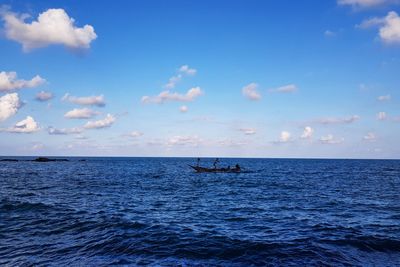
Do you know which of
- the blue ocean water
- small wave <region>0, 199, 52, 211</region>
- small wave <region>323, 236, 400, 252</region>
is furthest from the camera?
small wave <region>0, 199, 52, 211</region>

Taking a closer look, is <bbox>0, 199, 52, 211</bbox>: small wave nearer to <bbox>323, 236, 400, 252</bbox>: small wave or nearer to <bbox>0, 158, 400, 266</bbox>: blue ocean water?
<bbox>0, 158, 400, 266</bbox>: blue ocean water

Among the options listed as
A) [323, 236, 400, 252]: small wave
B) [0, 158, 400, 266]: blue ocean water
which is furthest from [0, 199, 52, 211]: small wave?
[323, 236, 400, 252]: small wave

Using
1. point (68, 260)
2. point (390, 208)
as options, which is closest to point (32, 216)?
point (68, 260)

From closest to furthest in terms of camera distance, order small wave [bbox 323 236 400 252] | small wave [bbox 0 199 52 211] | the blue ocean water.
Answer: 1. the blue ocean water
2. small wave [bbox 323 236 400 252]
3. small wave [bbox 0 199 52 211]

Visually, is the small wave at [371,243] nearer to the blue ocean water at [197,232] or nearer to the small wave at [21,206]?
the blue ocean water at [197,232]

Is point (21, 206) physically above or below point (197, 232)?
above

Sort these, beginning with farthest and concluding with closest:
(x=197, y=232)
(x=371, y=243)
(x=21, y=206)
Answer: (x=21, y=206) → (x=197, y=232) → (x=371, y=243)

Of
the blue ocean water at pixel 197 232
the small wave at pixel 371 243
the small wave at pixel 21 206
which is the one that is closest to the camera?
the blue ocean water at pixel 197 232

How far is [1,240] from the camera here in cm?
2041

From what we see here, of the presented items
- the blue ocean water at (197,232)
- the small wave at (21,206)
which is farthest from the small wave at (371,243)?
the small wave at (21,206)

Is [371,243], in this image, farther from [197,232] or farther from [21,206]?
[21,206]

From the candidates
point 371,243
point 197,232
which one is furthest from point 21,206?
point 371,243

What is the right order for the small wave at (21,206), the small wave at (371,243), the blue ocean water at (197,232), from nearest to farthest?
the blue ocean water at (197,232) < the small wave at (371,243) < the small wave at (21,206)

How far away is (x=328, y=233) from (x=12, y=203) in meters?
29.0
